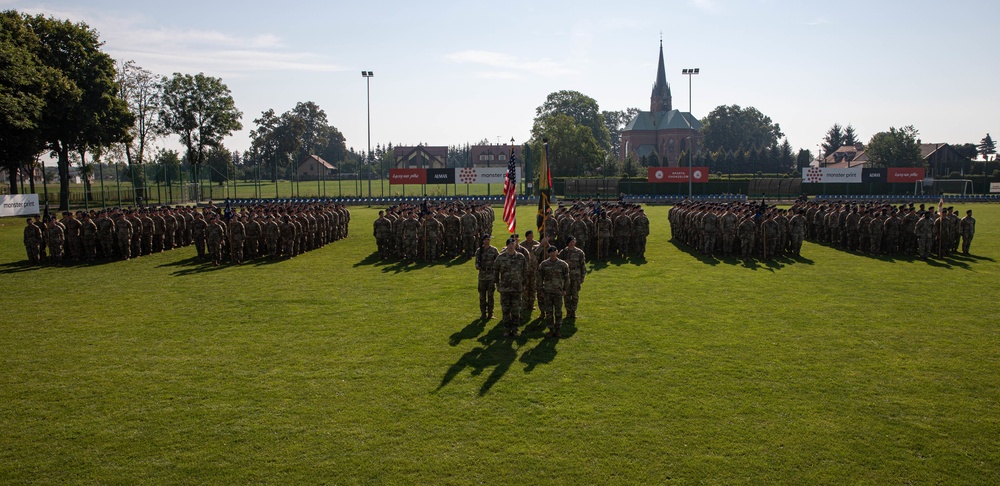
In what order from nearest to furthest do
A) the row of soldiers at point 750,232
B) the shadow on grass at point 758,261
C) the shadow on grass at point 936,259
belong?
1. the shadow on grass at point 758,261
2. the shadow on grass at point 936,259
3. the row of soldiers at point 750,232

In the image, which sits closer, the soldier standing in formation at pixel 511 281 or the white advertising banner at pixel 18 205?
the soldier standing in formation at pixel 511 281

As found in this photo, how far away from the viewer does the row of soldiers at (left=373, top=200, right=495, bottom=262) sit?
64.4 ft

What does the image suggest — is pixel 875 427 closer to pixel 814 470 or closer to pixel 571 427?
pixel 814 470

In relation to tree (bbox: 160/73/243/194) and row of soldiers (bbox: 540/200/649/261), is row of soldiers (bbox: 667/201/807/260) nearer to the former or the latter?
row of soldiers (bbox: 540/200/649/261)

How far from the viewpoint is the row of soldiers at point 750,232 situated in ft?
65.0

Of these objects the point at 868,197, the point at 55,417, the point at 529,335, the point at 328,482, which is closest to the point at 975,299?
the point at 529,335

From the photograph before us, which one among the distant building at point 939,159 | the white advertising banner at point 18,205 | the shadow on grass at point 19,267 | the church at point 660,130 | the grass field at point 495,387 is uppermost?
the church at point 660,130

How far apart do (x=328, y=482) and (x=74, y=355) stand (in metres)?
6.50

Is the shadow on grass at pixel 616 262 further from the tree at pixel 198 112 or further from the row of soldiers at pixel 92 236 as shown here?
the tree at pixel 198 112

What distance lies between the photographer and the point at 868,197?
2165 inches

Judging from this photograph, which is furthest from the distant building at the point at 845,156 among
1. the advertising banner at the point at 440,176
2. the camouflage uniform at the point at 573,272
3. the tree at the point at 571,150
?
the camouflage uniform at the point at 573,272

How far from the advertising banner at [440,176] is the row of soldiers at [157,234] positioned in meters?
31.1

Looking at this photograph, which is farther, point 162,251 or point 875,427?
point 162,251

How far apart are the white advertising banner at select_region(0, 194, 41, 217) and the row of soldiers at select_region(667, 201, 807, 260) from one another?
114 ft
